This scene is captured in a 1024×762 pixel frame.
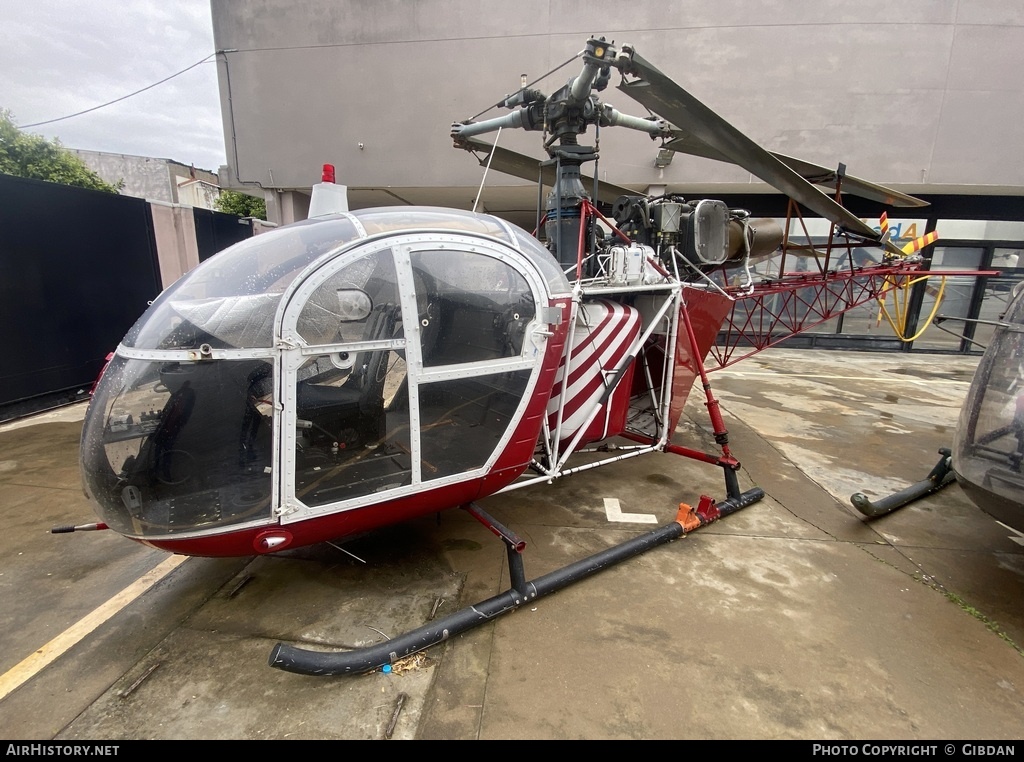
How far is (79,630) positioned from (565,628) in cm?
273

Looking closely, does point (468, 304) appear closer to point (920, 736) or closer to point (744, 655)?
point (744, 655)

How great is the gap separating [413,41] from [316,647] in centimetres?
1172

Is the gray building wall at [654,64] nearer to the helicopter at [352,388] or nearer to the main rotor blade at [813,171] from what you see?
the main rotor blade at [813,171]

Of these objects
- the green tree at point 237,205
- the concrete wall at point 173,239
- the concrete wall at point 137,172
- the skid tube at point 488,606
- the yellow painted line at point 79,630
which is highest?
the concrete wall at point 137,172

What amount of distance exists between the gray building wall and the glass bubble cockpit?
8791 mm

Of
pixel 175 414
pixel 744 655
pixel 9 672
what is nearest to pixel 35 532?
pixel 9 672

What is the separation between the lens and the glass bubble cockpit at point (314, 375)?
2189mm

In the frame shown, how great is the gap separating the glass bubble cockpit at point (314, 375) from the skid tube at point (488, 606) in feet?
1.96

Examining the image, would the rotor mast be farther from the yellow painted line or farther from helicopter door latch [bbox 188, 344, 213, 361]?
the yellow painted line

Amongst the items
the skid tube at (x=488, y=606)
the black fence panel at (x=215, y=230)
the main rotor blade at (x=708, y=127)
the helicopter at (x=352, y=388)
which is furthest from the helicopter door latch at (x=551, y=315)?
the black fence panel at (x=215, y=230)

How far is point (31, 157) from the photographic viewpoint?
14945 millimetres

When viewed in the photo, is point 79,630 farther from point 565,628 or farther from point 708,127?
point 708,127

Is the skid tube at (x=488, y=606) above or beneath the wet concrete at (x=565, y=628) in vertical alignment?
above

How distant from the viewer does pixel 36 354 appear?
6574 millimetres
